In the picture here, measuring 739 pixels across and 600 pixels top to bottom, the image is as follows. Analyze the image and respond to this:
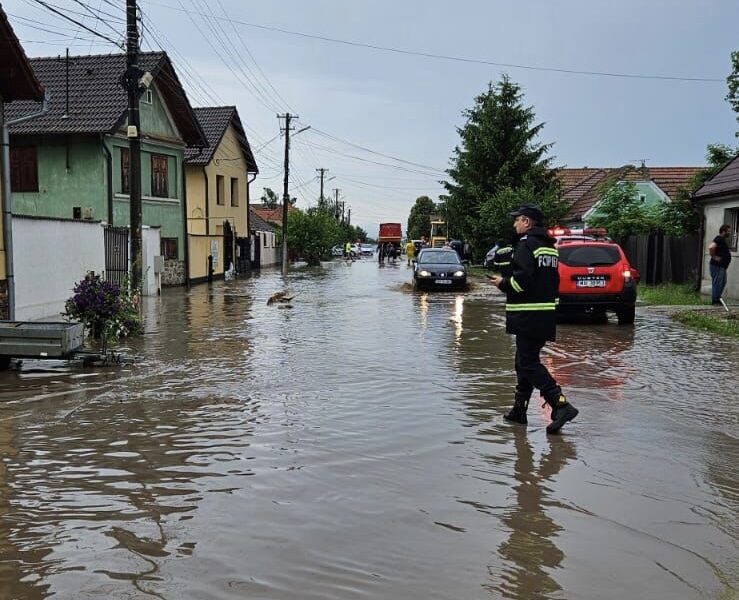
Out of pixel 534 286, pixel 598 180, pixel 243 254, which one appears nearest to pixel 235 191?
pixel 243 254

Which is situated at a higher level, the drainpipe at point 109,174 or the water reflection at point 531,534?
the drainpipe at point 109,174

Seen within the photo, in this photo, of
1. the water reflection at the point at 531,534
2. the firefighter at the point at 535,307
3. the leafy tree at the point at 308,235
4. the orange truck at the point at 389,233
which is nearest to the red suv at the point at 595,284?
the firefighter at the point at 535,307

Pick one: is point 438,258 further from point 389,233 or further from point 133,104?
point 389,233

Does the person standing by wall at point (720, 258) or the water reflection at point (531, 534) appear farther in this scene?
the person standing by wall at point (720, 258)

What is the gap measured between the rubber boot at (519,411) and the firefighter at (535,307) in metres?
0.26

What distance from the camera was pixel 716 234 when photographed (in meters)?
20.3

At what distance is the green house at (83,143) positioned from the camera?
77.9ft

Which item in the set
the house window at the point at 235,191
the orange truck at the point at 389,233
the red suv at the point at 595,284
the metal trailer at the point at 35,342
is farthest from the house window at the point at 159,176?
the orange truck at the point at 389,233

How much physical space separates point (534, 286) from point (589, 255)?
8689 millimetres

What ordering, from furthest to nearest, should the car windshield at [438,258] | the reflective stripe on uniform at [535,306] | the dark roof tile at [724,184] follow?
the car windshield at [438,258], the dark roof tile at [724,184], the reflective stripe on uniform at [535,306]

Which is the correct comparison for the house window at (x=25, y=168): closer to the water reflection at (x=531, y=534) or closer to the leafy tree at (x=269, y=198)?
the water reflection at (x=531, y=534)

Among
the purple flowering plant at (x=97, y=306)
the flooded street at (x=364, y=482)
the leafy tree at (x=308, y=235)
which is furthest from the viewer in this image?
the leafy tree at (x=308, y=235)

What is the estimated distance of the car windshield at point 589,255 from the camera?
14.2 m

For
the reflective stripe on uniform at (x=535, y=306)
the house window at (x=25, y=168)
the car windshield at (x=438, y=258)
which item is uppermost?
the house window at (x=25, y=168)
